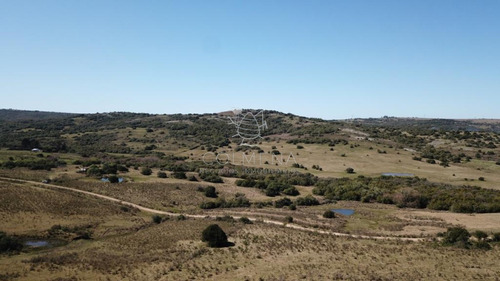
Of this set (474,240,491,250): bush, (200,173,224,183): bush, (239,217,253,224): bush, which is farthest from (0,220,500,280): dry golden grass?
(200,173,224,183): bush

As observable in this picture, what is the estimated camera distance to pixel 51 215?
48.5 m

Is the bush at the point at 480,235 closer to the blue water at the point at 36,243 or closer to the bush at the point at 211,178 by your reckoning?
the blue water at the point at 36,243

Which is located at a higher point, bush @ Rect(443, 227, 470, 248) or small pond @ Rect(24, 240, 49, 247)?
bush @ Rect(443, 227, 470, 248)

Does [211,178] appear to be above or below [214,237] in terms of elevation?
below

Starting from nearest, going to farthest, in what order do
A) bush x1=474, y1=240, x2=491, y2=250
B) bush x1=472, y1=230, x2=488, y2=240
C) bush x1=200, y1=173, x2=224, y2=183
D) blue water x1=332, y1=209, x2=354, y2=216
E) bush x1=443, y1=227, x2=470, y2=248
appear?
bush x1=474, y1=240, x2=491, y2=250 → bush x1=443, y1=227, x2=470, y2=248 → bush x1=472, y1=230, x2=488, y2=240 → blue water x1=332, y1=209, x2=354, y2=216 → bush x1=200, y1=173, x2=224, y2=183

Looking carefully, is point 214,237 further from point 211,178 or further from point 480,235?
point 211,178

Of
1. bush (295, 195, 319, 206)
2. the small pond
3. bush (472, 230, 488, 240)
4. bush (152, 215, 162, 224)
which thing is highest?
bush (472, 230, 488, 240)

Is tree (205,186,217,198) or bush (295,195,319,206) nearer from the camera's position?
bush (295,195,319,206)

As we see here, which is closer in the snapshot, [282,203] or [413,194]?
[413,194]

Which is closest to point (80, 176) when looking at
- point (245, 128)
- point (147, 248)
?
point (147, 248)

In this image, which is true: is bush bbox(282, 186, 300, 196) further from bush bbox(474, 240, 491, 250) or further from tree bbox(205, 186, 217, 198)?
bush bbox(474, 240, 491, 250)

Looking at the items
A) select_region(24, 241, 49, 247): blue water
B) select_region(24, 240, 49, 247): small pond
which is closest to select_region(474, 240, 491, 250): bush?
select_region(24, 240, 49, 247): small pond

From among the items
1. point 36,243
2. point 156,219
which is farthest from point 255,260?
point 36,243

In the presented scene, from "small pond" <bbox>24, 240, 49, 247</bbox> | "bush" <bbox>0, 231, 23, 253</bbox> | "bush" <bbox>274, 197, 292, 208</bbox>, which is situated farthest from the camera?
"bush" <bbox>274, 197, 292, 208</bbox>
